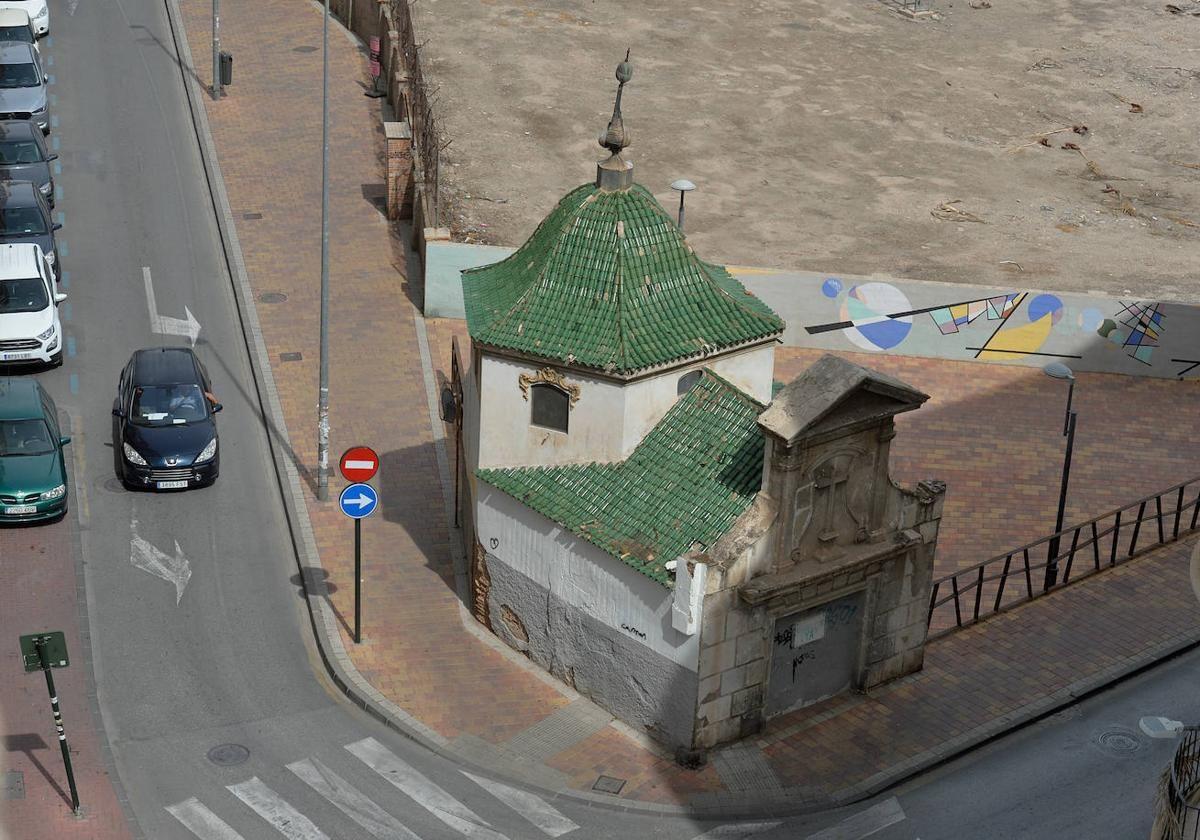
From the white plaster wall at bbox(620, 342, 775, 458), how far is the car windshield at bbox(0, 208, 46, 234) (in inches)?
797

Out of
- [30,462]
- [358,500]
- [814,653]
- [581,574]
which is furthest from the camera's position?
[30,462]

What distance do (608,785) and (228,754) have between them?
627 centimetres

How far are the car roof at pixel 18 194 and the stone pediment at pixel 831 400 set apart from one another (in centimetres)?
2400

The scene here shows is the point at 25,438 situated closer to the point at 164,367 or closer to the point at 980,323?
the point at 164,367

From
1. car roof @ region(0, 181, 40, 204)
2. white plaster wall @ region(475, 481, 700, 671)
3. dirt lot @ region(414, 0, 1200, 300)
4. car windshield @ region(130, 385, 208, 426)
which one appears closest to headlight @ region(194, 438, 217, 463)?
car windshield @ region(130, 385, 208, 426)

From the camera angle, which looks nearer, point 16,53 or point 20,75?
point 20,75

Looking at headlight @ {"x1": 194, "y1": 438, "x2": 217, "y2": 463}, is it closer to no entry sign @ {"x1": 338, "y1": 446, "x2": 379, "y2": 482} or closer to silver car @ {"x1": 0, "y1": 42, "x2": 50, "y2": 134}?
no entry sign @ {"x1": 338, "y1": 446, "x2": 379, "y2": 482}

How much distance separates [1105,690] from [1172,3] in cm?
4628

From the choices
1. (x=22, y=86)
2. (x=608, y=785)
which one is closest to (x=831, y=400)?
(x=608, y=785)

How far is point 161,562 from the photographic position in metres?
33.8

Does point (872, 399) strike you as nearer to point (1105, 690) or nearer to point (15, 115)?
point (1105, 690)

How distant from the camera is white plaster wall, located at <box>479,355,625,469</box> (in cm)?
2956

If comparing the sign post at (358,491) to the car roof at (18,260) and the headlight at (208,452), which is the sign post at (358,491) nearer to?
the headlight at (208,452)

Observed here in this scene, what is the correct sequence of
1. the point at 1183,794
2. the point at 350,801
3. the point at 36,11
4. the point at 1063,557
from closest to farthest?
1. the point at 1183,794
2. the point at 350,801
3. the point at 1063,557
4. the point at 36,11
